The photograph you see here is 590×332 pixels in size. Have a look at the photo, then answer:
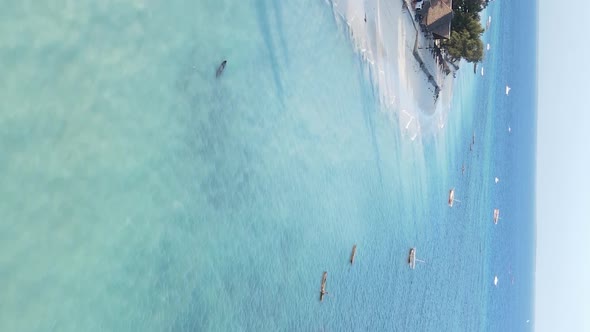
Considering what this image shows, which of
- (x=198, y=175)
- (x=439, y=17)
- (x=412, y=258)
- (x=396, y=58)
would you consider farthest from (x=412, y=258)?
(x=198, y=175)

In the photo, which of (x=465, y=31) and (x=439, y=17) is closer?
(x=439, y=17)

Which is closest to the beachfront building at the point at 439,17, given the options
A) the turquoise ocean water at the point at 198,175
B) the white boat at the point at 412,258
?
the turquoise ocean water at the point at 198,175

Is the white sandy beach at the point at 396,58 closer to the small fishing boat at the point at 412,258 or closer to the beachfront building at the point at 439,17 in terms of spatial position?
the beachfront building at the point at 439,17

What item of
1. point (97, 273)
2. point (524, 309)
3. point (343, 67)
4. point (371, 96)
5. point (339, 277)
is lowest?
point (524, 309)

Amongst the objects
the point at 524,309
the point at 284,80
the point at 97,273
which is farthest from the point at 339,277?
the point at 524,309

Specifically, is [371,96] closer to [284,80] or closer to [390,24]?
[390,24]

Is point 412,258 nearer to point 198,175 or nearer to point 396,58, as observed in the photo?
point 396,58
